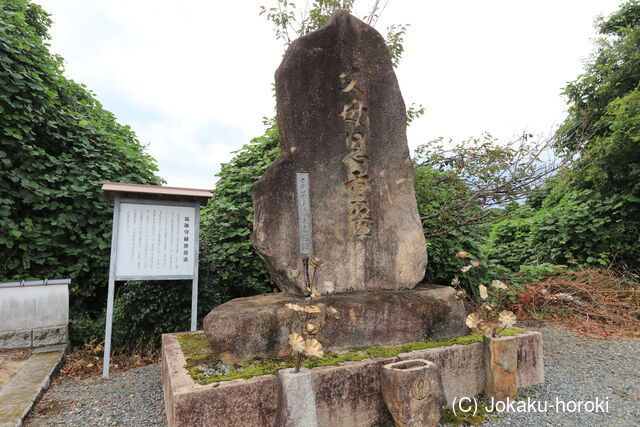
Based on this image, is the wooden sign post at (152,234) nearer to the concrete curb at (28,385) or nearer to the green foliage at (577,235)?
the concrete curb at (28,385)

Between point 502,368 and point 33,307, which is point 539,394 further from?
point 33,307

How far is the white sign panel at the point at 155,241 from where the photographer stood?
12.8 feet

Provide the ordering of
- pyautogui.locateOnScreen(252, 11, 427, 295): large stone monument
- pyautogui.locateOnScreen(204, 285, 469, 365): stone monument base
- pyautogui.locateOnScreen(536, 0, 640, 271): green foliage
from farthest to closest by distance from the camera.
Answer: pyautogui.locateOnScreen(536, 0, 640, 271): green foliage
pyautogui.locateOnScreen(252, 11, 427, 295): large stone monument
pyautogui.locateOnScreen(204, 285, 469, 365): stone monument base

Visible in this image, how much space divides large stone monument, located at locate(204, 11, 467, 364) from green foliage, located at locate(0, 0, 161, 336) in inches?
121

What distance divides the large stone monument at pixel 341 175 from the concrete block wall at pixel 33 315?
2.96m

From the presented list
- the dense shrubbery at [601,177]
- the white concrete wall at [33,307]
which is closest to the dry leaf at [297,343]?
the white concrete wall at [33,307]

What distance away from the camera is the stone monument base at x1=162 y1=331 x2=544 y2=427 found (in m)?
2.17

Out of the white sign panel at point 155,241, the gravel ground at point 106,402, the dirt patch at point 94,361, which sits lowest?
the gravel ground at point 106,402

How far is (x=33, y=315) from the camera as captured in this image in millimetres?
4172

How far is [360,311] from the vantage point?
3.03 m

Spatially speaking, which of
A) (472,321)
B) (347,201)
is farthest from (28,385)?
(472,321)

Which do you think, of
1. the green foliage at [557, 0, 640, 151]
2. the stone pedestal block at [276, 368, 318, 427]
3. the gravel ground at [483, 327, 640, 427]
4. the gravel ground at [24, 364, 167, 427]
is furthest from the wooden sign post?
the green foliage at [557, 0, 640, 151]

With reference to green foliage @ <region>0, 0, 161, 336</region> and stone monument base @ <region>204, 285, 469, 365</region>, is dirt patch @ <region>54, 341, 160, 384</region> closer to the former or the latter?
green foliage @ <region>0, 0, 161, 336</region>

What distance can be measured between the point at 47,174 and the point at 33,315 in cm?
190
